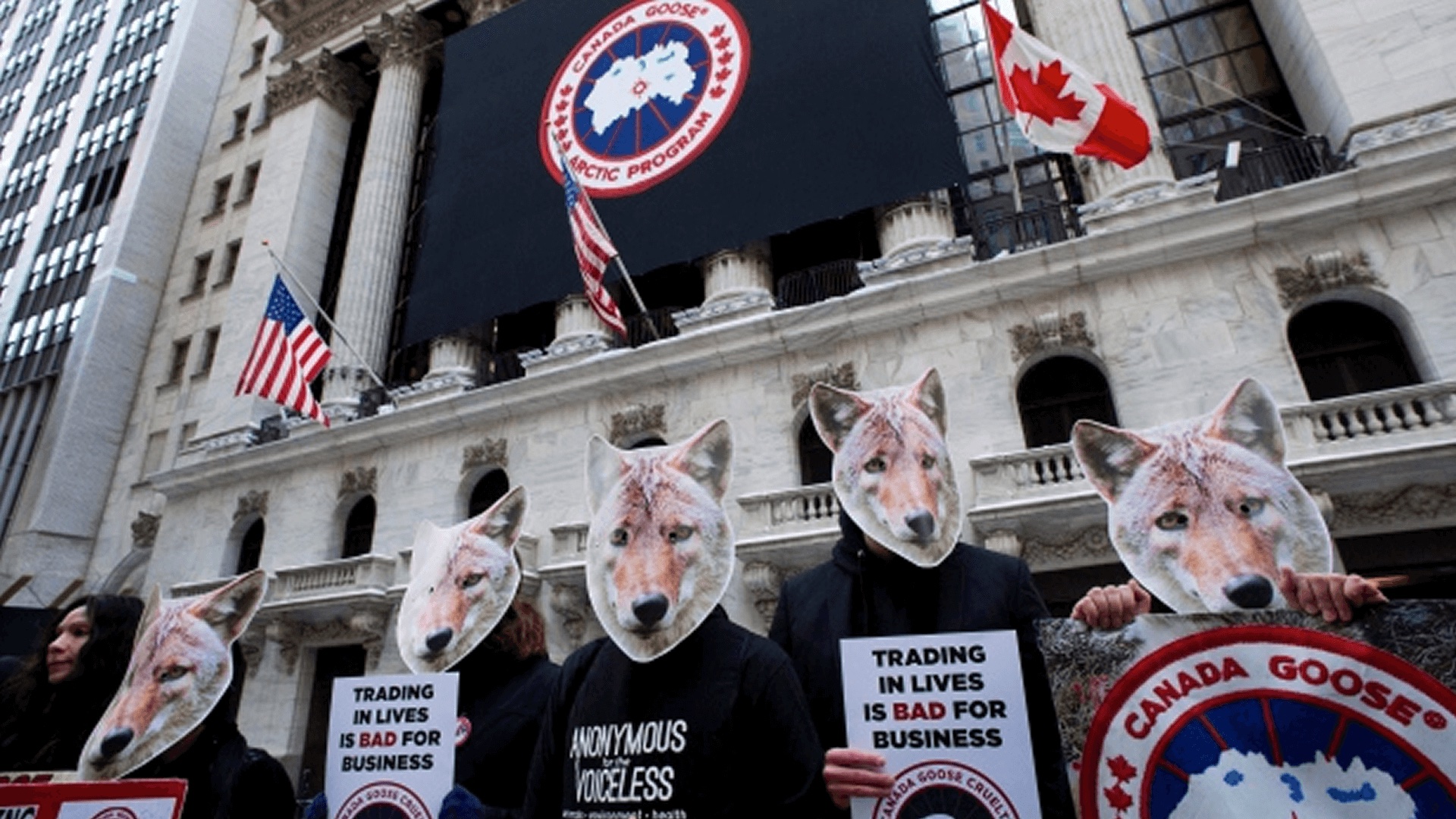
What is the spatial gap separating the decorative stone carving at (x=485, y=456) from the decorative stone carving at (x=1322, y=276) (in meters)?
15.6

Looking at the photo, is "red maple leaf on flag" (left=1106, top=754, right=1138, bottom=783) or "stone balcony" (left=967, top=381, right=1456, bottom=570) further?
"stone balcony" (left=967, top=381, right=1456, bottom=570)

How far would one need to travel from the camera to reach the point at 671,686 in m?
2.74

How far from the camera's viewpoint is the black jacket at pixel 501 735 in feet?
12.7

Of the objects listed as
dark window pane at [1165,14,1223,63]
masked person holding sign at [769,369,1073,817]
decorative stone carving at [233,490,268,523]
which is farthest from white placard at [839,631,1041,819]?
decorative stone carving at [233,490,268,523]

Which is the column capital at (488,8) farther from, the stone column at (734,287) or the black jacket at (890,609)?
the black jacket at (890,609)

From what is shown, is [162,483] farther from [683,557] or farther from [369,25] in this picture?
[683,557]

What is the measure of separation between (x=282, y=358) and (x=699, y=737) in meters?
17.2

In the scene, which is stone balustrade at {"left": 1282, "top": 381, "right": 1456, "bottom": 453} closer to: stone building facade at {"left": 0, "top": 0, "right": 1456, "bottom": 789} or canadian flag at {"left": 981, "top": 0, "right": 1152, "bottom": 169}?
stone building facade at {"left": 0, "top": 0, "right": 1456, "bottom": 789}

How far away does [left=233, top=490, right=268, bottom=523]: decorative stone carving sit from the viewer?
20141 millimetres

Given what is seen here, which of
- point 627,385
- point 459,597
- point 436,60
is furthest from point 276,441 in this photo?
point 459,597

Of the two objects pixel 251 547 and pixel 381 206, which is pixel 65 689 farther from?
pixel 381 206

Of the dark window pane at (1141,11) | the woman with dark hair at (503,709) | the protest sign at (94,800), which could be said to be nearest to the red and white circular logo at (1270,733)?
the woman with dark hair at (503,709)

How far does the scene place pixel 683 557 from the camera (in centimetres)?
300

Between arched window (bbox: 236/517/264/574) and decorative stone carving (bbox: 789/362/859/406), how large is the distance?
1598cm
